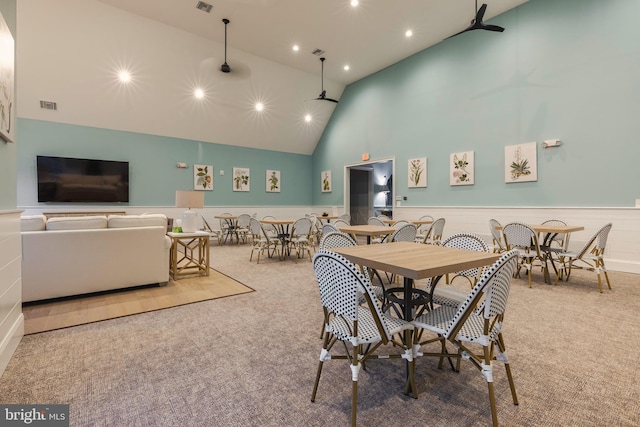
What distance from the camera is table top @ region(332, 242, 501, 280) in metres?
1.55

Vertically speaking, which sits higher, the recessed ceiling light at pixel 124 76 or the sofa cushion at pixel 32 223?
the recessed ceiling light at pixel 124 76

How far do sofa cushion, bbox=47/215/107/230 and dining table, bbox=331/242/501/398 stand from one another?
311 centimetres

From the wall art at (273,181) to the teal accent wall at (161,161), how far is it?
0.47 ft

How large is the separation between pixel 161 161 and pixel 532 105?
8.85 metres

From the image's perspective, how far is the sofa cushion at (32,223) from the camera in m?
3.15

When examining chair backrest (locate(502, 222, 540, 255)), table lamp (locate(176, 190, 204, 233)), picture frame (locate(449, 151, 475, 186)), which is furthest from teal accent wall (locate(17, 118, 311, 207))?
chair backrest (locate(502, 222, 540, 255))

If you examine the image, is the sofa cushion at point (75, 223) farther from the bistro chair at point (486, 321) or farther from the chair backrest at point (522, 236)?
the chair backrest at point (522, 236)

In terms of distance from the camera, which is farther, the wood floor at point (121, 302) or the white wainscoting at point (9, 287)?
the wood floor at point (121, 302)

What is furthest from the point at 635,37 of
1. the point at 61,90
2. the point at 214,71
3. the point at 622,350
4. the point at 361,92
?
the point at 61,90

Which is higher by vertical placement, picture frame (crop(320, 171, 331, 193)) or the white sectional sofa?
picture frame (crop(320, 171, 331, 193))

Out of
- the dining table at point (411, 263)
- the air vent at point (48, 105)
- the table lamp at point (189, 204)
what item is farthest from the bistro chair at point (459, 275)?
the air vent at point (48, 105)

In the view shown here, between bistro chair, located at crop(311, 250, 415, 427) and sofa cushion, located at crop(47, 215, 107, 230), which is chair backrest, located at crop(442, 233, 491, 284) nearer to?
bistro chair, located at crop(311, 250, 415, 427)

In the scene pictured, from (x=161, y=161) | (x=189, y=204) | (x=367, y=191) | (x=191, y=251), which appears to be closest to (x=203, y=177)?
(x=161, y=161)

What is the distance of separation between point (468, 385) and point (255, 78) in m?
8.19
